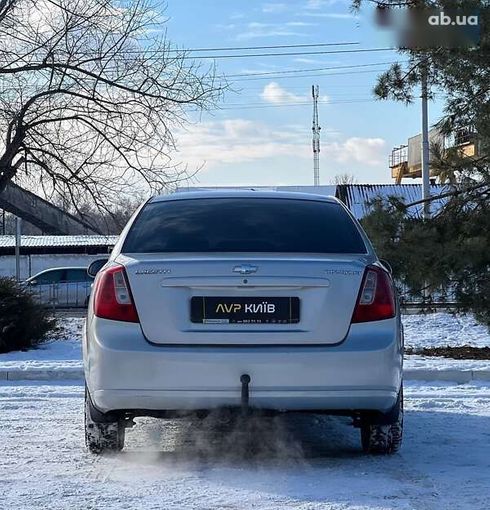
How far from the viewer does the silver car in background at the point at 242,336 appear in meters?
5.10

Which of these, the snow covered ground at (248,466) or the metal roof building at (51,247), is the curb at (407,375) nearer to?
the snow covered ground at (248,466)

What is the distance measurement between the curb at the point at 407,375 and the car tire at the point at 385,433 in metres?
3.85

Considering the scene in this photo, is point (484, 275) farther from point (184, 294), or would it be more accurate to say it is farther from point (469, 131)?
point (184, 294)

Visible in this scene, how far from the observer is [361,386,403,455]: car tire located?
5.55 m

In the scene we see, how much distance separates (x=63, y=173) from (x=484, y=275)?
8585mm

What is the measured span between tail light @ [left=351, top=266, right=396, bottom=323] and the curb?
14.2ft

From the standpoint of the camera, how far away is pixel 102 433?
5.63 m

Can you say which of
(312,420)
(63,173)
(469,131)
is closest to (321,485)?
(312,420)

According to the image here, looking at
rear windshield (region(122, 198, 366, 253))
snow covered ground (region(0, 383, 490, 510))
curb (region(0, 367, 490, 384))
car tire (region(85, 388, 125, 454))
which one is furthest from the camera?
curb (region(0, 367, 490, 384))

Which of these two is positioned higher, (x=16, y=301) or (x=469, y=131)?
(x=469, y=131)

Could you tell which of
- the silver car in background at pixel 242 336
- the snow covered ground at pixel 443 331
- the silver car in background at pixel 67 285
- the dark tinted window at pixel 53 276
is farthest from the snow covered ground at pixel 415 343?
the dark tinted window at pixel 53 276

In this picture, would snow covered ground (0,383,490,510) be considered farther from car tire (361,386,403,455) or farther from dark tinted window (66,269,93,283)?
dark tinted window (66,269,93,283)

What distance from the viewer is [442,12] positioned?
11328mm

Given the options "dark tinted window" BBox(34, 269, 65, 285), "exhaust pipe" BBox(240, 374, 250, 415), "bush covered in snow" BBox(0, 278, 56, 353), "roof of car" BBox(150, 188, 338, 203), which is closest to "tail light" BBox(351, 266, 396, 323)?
"exhaust pipe" BBox(240, 374, 250, 415)
